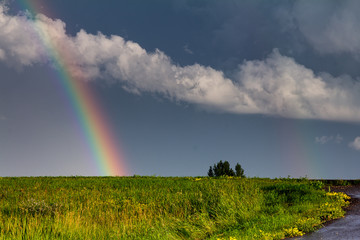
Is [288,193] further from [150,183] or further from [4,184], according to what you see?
[4,184]

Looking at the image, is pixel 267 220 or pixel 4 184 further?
pixel 4 184

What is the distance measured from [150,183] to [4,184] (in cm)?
1008

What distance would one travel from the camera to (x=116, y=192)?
22203mm

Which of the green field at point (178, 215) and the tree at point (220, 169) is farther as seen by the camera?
the tree at point (220, 169)

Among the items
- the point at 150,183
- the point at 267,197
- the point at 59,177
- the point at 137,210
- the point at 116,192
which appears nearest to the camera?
the point at 137,210

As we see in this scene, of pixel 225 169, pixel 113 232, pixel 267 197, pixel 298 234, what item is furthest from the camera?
pixel 225 169

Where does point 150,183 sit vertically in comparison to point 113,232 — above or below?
above

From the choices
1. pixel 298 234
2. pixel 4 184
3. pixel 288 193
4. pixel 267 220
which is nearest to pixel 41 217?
pixel 267 220

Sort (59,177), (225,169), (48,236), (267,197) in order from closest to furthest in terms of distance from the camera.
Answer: (48,236)
(267,197)
(59,177)
(225,169)

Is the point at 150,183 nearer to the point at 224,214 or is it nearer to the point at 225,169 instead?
the point at 224,214

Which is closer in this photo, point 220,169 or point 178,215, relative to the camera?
point 178,215

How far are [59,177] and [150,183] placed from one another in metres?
9.75

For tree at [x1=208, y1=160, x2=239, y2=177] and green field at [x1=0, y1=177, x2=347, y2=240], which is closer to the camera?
green field at [x1=0, y1=177, x2=347, y2=240]

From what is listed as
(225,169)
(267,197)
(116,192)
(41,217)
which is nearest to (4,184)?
(116,192)
